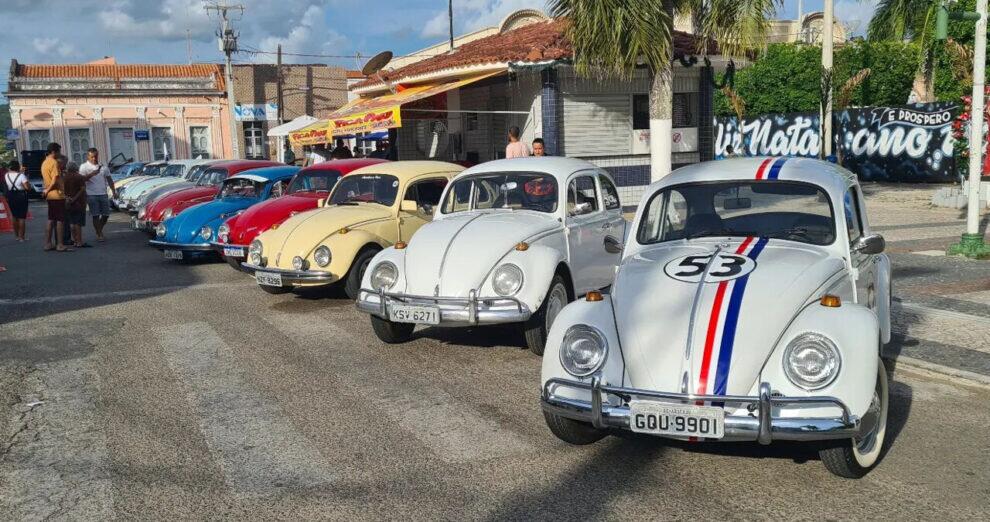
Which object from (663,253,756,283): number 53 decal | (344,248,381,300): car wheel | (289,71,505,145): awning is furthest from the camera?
(289,71,505,145): awning

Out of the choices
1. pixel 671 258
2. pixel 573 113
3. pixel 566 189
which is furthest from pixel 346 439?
pixel 573 113

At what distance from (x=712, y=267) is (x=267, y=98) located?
1903 inches

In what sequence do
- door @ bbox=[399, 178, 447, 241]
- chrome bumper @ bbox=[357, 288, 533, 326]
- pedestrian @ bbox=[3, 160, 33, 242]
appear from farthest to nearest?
pedestrian @ bbox=[3, 160, 33, 242]
door @ bbox=[399, 178, 447, 241]
chrome bumper @ bbox=[357, 288, 533, 326]

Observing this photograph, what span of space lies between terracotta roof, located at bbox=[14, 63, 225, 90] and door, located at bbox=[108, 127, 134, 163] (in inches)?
118

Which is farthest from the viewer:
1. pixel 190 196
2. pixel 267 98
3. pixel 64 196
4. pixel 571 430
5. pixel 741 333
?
pixel 267 98

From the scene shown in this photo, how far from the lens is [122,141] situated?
48.4m

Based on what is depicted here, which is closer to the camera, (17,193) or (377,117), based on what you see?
(377,117)

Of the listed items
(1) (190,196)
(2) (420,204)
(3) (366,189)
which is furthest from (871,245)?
(1) (190,196)

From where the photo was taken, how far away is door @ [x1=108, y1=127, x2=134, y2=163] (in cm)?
4822

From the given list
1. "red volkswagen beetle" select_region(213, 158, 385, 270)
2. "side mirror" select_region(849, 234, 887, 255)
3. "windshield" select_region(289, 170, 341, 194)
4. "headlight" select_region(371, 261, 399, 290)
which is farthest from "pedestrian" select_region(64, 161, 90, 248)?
"side mirror" select_region(849, 234, 887, 255)

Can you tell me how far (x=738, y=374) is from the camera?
4.45m

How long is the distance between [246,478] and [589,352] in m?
1.98

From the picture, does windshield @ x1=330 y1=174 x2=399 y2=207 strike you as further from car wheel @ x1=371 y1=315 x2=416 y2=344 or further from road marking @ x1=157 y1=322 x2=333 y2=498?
road marking @ x1=157 y1=322 x2=333 y2=498

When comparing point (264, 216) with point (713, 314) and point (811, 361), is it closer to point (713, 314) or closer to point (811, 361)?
point (713, 314)
